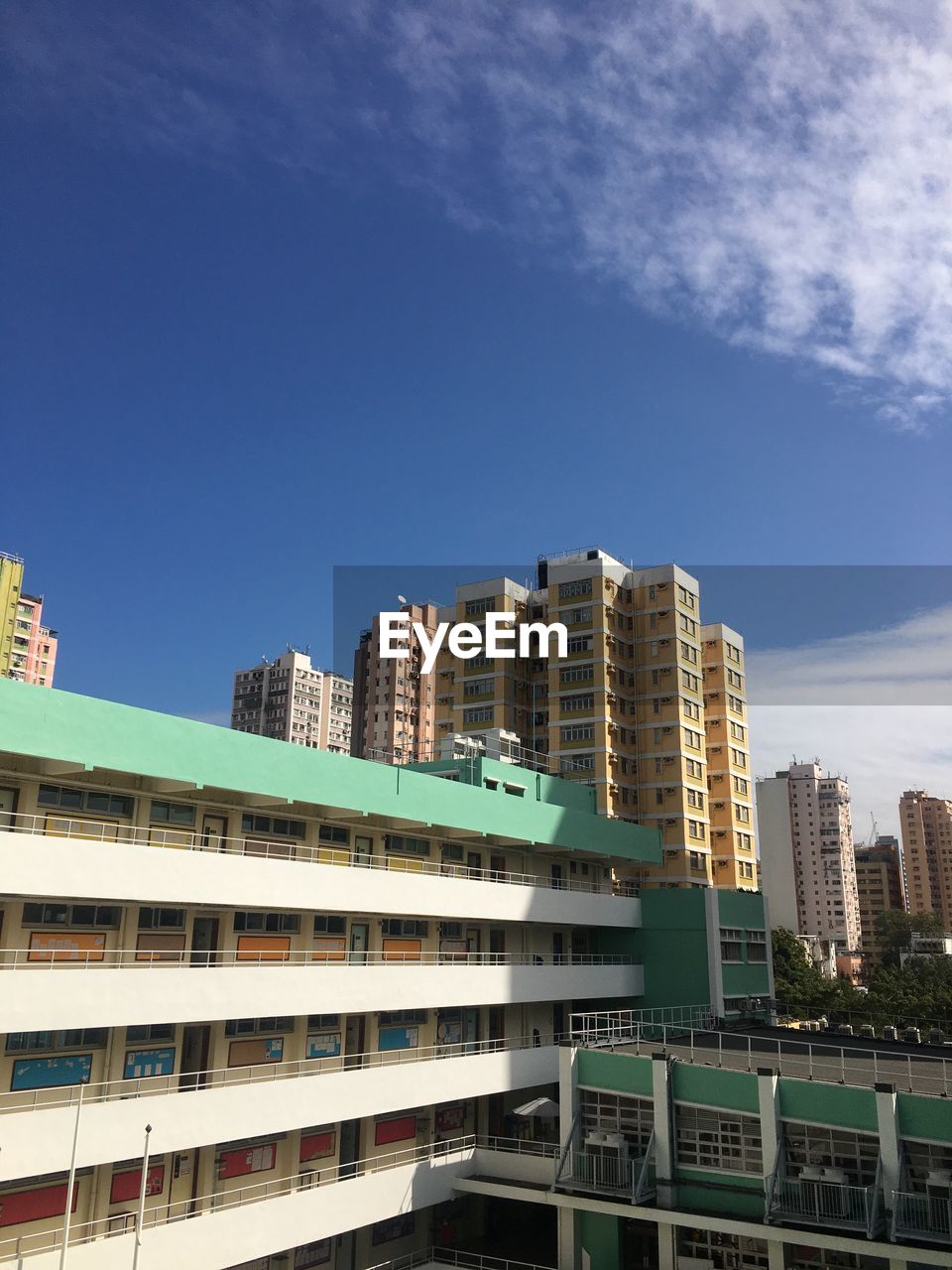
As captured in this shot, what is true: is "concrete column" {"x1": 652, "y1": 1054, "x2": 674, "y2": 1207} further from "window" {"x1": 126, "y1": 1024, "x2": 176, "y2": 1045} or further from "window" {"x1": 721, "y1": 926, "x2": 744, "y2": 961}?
"window" {"x1": 721, "y1": 926, "x2": 744, "y2": 961}

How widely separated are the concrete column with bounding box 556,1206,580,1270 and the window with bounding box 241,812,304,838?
14643mm

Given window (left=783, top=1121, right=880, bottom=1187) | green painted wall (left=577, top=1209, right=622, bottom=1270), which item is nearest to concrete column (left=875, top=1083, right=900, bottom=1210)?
window (left=783, top=1121, right=880, bottom=1187)

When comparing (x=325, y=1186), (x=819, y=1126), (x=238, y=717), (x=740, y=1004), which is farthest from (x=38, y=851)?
(x=238, y=717)

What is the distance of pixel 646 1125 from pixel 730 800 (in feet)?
111

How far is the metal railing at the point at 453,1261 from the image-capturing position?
3322 cm

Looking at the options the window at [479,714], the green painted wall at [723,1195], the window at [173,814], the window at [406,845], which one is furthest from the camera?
the window at [479,714]

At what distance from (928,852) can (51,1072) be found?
524 feet

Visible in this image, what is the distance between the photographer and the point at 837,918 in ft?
470

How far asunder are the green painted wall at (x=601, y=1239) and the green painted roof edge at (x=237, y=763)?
1371cm

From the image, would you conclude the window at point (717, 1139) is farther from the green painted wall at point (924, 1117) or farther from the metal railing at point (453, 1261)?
the metal railing at point (453, 1261)

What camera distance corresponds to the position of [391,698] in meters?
114

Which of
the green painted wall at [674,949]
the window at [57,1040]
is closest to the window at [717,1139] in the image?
the green painted wall at [674,949]

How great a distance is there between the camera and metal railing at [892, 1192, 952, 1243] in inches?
1026

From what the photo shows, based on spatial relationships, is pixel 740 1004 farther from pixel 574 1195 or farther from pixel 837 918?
pixel 837 918
